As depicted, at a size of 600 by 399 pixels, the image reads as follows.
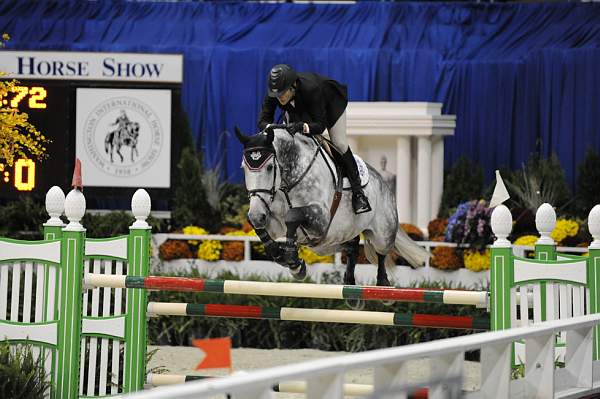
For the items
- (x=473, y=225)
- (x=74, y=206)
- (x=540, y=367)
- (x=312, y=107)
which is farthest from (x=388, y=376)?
(x=473, y=225)

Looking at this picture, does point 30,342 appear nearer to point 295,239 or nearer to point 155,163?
point 295,239

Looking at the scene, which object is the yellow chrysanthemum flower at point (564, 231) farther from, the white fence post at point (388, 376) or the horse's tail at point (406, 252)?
the white fence post at point (388, 376)

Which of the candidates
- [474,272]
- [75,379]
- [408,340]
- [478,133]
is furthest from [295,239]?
[478,133]

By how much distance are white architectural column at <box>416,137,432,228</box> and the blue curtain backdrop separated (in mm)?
1183

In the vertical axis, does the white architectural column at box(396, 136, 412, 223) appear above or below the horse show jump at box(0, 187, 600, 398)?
above

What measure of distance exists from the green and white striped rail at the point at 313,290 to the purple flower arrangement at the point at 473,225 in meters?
4.87

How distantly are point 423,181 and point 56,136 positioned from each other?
12.7 feet

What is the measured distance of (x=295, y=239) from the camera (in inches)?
234

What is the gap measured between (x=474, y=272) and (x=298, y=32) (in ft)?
15.9

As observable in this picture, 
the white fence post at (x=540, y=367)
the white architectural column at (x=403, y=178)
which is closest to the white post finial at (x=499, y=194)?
the white fence post at (x=540, y=367)

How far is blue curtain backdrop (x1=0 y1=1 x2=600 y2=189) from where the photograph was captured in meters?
14.1

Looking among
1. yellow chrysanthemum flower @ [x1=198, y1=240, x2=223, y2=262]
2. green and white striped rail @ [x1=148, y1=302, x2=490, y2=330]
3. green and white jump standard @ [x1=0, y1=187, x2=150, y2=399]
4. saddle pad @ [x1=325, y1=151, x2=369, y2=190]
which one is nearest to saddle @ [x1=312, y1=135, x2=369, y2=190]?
saddle pad @ [x1=325, y1=151, x2=369, y2=190]

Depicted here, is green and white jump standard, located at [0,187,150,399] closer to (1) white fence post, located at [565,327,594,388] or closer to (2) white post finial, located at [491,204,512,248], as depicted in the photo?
(2) white post finial, located at [491,204,512,248]

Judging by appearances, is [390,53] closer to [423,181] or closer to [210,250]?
[423,181]
